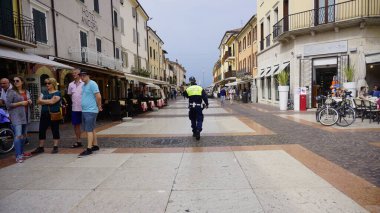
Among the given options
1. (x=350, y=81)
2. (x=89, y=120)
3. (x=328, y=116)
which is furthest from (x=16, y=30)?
(x=350, y=81)

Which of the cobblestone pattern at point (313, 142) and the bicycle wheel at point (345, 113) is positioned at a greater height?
the bicycle wheel at point (345, 113)

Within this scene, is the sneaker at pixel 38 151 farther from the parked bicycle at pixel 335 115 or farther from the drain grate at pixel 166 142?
the parked bicycle at pixel 335 115

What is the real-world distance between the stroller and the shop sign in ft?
42.3

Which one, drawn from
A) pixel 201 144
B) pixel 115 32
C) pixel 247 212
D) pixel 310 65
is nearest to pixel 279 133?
pixel 201 144

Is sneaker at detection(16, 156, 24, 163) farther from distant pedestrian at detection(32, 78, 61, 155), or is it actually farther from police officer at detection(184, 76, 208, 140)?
police officer at detection(184, 76, 208, 140)

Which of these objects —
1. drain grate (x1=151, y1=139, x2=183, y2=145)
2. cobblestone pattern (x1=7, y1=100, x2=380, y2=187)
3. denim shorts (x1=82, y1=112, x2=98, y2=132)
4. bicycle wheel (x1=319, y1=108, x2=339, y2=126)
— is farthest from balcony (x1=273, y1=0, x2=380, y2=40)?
denim shorts (x1=82, y1=112, x2=98, y2=132)

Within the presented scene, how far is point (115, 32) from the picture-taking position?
82.5 feet

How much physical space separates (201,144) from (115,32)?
20459 mm

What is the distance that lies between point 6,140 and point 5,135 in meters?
0.15

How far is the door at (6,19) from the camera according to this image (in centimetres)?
1116

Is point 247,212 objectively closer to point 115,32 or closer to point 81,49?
point 81,49

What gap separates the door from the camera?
1116cm

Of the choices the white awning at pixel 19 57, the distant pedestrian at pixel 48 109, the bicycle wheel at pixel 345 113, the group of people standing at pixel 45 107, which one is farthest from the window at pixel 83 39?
the bicycle wheel at pixel 345 113

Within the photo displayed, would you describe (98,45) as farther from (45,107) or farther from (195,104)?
(45,107)
